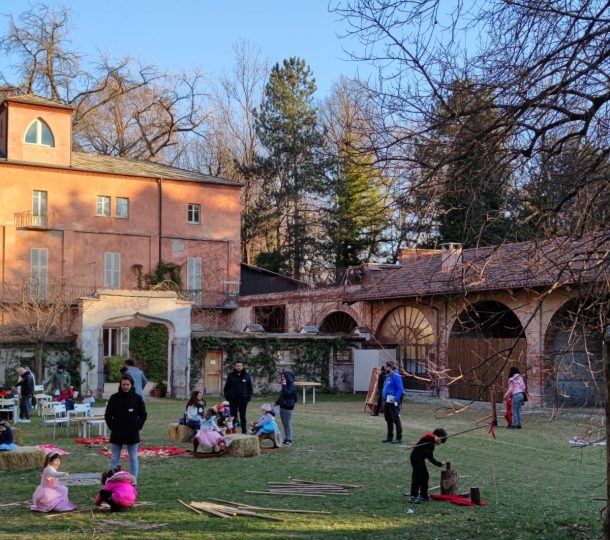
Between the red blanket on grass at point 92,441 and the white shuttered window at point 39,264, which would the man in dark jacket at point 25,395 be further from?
the white shuttered window at point 39,264

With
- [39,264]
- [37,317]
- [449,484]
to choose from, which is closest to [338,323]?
[39,264]

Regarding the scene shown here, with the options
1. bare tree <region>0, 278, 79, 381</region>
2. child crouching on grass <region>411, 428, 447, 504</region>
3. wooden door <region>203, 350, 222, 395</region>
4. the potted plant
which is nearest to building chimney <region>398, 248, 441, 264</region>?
child crouching on grass <region>411, 428, 447, 504</region>

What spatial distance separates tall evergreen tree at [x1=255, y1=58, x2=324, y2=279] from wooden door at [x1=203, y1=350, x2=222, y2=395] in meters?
19.3

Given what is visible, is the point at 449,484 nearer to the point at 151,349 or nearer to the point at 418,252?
the point at 418,252

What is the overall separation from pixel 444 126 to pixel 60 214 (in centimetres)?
3562

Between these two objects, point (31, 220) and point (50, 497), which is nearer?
point (50, 497)

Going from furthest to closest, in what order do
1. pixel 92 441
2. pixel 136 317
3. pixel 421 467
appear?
pixel 136 317, pixel 92 441, pixel 421 467

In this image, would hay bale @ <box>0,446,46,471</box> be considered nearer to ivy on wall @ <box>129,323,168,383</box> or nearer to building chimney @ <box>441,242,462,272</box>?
building chimney @ <box>441,242,462,272</box>

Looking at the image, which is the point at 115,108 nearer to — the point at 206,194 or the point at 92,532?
the point at 206,194

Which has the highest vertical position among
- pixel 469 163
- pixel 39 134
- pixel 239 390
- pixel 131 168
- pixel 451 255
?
pixel 39 134

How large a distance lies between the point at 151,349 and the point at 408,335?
1053cm

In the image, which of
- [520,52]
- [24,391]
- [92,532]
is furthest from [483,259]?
[24,391]

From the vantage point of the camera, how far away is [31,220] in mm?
39688

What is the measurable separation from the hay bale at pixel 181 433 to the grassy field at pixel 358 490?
1.11ft
